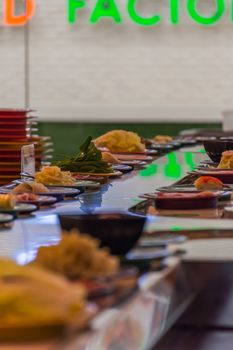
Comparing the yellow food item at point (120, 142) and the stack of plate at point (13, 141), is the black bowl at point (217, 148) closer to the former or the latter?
the yellow food item at point (120, 142)

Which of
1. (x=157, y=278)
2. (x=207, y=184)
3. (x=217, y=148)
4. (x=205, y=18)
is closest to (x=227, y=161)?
(x=217, y=148)

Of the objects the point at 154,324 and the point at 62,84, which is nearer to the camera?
the point at 154,324

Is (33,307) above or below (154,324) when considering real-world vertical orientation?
above

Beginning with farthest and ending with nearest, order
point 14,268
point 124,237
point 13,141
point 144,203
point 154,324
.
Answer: point 13,141 → point 144,203 → point 124,237 → point 154,324 → point 14,268

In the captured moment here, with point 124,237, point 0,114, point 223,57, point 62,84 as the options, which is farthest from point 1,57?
point 124,237

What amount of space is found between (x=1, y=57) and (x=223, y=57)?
2.31 meters

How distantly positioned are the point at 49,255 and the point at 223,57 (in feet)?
26.6

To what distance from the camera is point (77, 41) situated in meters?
9.62

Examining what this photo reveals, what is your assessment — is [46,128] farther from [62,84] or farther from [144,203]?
[144,203]

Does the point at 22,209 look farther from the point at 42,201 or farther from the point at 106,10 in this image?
the point at 106,10

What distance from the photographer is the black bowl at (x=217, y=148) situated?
4.07 m

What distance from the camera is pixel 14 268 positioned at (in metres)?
1.39

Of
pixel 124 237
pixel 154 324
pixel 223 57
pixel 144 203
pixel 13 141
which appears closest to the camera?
pixel 154 324

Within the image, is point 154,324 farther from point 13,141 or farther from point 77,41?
point 77,41
